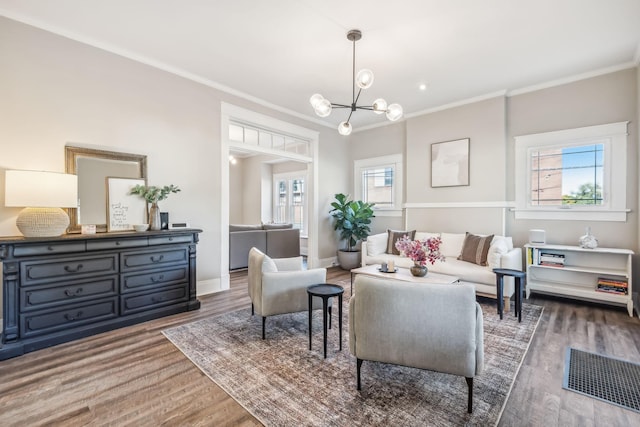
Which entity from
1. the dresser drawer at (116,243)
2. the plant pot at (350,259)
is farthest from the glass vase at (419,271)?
the dresser drawer at (116,243)

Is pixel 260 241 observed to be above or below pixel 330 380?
above

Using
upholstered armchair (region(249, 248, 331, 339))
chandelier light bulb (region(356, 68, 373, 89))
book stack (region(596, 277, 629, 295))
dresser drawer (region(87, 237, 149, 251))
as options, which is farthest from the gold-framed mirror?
book stack (region(596, 277, 629, 295))

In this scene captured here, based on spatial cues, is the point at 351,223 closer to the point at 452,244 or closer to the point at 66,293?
the point at 452,244

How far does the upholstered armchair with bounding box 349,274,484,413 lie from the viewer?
175 cm

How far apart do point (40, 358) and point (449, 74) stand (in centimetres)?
537

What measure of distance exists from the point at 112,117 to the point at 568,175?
6.00m

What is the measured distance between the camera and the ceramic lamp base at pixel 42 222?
8.59ft

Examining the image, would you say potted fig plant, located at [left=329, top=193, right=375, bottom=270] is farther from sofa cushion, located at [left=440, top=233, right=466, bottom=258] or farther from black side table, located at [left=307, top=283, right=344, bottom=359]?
black side table, located at [left=307, top=283, right=344, bottom=359]

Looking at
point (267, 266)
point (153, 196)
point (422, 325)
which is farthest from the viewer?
point (153, 196)

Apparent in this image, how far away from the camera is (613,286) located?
3625 millimetres

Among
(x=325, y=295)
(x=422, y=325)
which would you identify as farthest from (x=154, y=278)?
(x=422, y=325)

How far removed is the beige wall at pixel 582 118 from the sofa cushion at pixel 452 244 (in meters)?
0.80

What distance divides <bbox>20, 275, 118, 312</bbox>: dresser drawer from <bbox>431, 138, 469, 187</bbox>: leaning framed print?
16.3ft

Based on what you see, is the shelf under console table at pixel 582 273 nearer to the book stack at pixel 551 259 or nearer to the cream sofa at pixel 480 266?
the book stack at pixel 551 259
